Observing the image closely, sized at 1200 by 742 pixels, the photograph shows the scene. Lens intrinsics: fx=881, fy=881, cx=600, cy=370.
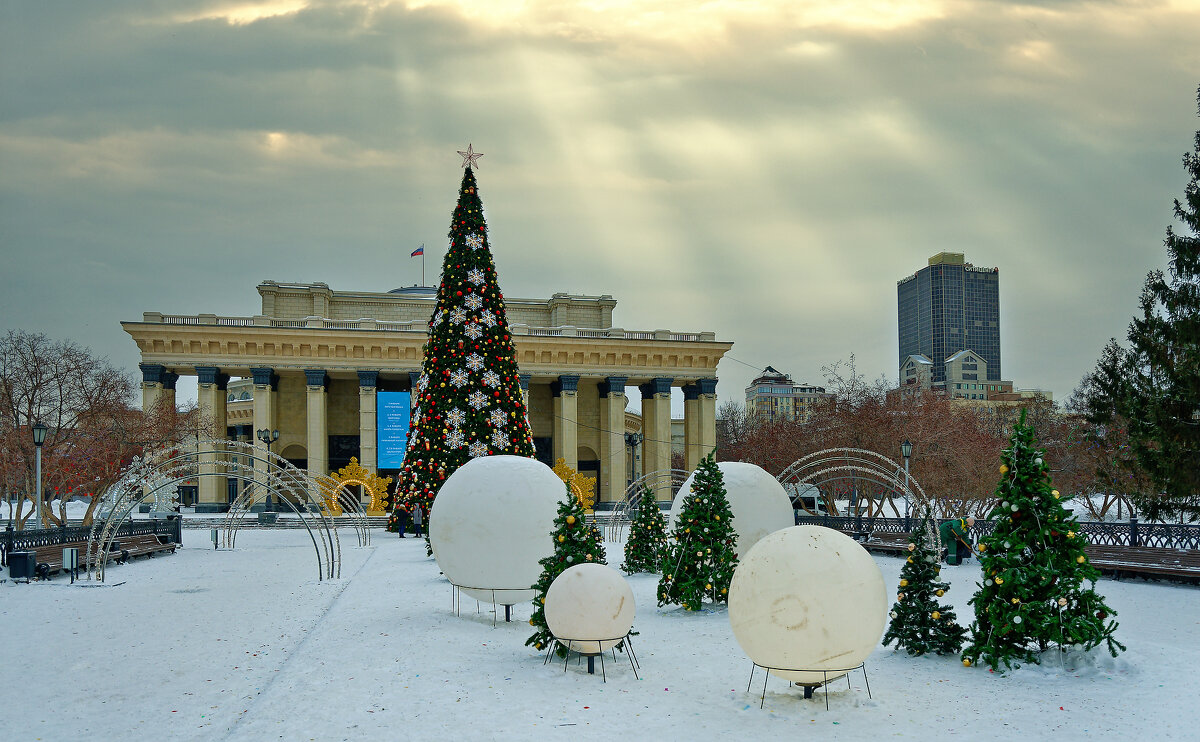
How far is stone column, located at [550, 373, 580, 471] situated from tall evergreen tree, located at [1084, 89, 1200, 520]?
111ft

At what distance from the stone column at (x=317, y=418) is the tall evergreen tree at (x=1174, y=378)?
1600 inches

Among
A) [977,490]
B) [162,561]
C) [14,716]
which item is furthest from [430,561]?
[977,490]

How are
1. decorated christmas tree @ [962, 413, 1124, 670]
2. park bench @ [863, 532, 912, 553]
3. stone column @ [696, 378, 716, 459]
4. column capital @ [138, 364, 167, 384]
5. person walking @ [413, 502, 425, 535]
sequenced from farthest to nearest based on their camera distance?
1. stone column @ [696, 378, 716, 459]
2. column capital @ [138, 364, 167, 384]
3. person walking @ [413, 502, 425, 535]
4. park bench @ [863, 532, 912, 553]
5. decorated christmas tree @ [962, 413, 1124, 670]

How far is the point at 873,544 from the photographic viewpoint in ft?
80.9

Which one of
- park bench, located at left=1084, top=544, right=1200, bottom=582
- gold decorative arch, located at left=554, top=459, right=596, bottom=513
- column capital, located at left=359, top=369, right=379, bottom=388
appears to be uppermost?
column capital, located at left=359, top=369, right=379, bottom=388

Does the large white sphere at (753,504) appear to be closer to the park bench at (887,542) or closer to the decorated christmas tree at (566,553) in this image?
the decorated christmas tree at (566,553)

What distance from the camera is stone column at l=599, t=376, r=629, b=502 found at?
5538cm

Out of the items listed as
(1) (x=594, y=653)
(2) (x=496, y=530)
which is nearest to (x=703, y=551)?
(2) (x=496, y=530)

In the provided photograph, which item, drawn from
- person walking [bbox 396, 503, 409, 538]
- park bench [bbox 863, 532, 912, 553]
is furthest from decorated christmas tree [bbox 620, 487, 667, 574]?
person walking [bbox 396, 503, 409, 538]

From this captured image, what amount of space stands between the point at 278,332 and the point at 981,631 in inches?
1854

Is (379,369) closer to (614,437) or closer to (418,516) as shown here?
(614,437)

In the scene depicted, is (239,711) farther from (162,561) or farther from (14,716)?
(162,561)

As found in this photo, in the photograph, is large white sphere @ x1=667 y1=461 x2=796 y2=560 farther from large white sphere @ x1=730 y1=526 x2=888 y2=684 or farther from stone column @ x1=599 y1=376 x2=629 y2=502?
stone column @ x1=599 y1=376 x2=629 y2=502

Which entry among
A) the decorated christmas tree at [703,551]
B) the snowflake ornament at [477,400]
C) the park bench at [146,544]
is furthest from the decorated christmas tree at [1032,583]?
the park bench at [146,544]
